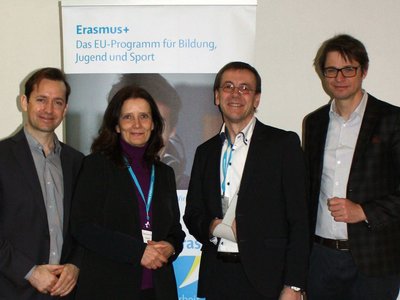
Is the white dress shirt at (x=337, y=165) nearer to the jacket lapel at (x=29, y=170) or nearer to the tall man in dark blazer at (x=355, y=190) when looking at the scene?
the tall man in dark blazer at (x=355, y=190)

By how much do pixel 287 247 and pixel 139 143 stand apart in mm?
956

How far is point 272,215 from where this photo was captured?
97.9 inches

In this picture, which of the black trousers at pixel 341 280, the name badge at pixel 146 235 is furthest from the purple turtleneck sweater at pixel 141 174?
the black trousers at pixel 341 280

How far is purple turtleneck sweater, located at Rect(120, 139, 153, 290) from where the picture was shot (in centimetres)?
240

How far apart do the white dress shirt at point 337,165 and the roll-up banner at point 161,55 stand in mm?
850

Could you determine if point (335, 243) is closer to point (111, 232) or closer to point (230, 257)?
point (230, 257)

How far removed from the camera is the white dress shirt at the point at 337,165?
8.84 feet

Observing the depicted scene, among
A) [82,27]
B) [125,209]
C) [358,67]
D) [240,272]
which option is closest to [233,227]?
[240,272]

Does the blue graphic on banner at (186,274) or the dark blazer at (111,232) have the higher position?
the dark blazer at (111,232)

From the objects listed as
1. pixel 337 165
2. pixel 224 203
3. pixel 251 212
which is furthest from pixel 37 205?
pixel 337 165

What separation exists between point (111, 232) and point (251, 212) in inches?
28.5

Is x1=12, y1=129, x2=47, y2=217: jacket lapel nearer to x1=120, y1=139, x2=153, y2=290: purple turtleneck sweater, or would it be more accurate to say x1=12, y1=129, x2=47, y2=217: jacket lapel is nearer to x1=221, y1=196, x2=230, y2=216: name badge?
x1=120, y1=139, x2=153, y2=290: purple turtleneck sweater

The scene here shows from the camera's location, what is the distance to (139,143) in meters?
2.52

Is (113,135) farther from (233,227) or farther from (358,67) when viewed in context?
(358,67)
